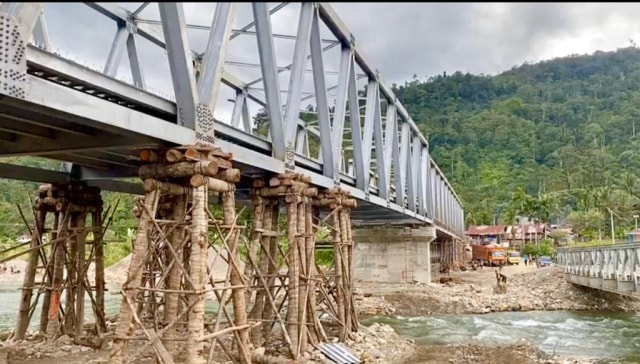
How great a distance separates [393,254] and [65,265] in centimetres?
3209

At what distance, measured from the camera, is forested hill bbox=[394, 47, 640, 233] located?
102 m

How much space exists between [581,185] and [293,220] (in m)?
102

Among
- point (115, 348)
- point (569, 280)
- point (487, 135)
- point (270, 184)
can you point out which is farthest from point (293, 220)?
point (487, 135)

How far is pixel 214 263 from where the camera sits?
592 inches

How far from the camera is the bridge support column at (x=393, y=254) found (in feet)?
151

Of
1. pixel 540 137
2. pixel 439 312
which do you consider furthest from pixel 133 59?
pixel 540 137

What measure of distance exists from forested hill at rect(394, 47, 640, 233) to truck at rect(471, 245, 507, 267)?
1048cm

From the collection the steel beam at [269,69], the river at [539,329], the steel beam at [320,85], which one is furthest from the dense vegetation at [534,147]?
the steel beam at [269,69]

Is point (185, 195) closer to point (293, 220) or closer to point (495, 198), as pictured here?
point (293, 220)

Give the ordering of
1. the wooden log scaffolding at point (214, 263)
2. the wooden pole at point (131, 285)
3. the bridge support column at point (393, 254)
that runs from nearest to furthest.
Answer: the wooden pole at point (131, 285) < the wooden log scaffolding at point (214, 263) < the bridge support column at point (393, 254)

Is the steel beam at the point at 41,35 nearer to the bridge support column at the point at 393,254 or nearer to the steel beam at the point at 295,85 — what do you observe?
the steel beam at the point at 295,85

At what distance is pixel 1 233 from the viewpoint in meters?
67.4

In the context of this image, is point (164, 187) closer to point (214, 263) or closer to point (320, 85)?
point (214, 263)

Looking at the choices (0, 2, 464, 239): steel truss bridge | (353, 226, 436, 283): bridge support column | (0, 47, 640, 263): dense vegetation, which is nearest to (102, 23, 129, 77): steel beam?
(0, 2, 464, 239): steel truss bridge
